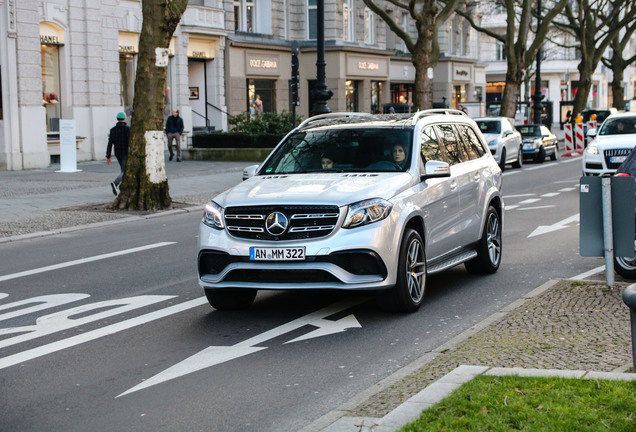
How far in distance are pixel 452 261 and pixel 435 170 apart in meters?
1.15

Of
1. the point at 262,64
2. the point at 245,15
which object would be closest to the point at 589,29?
the point at 262,64

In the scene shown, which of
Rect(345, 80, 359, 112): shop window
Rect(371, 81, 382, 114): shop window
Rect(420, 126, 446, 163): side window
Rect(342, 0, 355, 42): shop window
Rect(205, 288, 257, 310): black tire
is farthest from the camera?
Rect(371, 81, 382, 114): shop window

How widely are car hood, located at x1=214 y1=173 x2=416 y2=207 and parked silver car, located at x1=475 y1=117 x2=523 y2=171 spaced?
820 inches

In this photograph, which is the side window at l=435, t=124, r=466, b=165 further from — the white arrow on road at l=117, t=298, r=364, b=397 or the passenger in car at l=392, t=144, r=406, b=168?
the white arrow on road at l=117, t=298, r=364, b=397

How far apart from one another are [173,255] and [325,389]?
22.0 ft

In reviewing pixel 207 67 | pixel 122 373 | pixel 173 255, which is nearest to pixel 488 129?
pixel 207 67

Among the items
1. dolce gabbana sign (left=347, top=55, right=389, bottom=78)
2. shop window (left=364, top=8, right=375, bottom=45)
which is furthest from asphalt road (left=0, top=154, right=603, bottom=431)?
shop window (left=364, top=8, right=375, bottom=45)

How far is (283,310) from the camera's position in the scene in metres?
8.73

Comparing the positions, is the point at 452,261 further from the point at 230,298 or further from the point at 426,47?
the point at 426,47

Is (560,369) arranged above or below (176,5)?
below

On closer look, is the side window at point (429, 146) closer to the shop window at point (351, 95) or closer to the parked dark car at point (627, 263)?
the parked dark car at point (627, 263)

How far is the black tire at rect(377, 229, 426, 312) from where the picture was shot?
8.16 meters

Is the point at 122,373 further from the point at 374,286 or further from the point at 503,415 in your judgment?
the point at 503,415

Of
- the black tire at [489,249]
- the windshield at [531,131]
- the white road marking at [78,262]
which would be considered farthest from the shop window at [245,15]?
the black tire at [489,249]
